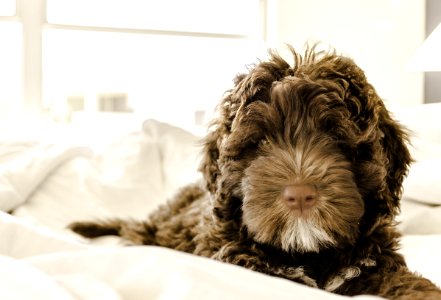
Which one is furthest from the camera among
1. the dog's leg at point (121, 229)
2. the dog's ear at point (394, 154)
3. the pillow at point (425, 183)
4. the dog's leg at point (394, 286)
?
the pillow at point (425, 183)

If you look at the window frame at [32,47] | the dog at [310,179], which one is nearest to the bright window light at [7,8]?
the window frame at [32,47]

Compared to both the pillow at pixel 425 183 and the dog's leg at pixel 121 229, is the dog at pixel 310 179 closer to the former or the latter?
the dog's leg at pixel 121 229

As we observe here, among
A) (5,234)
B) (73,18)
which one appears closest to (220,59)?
(73,18)

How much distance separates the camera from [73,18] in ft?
16.0

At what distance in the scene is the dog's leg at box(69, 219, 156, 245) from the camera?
96.0 inches

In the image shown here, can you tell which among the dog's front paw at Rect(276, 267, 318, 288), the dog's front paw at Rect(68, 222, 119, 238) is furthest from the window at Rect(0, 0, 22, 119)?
the dog's front paw at Rect(276, 267, 318, 288)

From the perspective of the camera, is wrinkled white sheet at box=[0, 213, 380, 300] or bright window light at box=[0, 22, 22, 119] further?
bright window light at box=[0, 22, 22, 119]

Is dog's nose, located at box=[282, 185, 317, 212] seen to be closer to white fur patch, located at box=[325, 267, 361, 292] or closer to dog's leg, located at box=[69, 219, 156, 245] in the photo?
white fur patch, located at box=[325, 267, 361, 292]

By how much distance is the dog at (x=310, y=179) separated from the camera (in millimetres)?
1572

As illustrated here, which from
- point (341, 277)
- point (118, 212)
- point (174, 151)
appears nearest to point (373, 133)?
point (341, 277)

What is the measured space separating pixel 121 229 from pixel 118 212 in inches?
21.1

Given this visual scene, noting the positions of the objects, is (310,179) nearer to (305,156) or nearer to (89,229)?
(305,156)

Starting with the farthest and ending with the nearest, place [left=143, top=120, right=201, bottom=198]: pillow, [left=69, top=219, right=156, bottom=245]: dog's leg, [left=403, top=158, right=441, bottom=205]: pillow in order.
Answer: [left=143, top=120, right=201, bottom=198]: pillow → [left=403, top=158, right=441, bottom=205]: pillow → [left=69, top=219, right=156, bottom=245]: dog's leg

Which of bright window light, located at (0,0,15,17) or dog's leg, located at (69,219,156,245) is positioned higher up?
bright window light, located at (0,0,15,17)
